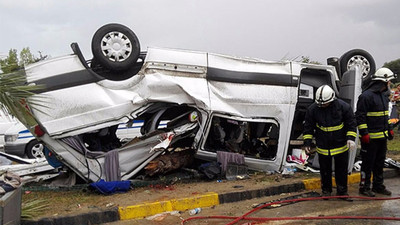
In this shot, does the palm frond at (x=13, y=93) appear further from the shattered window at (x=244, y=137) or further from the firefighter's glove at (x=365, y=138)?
the firefighter's glove at (x=365, y=138)

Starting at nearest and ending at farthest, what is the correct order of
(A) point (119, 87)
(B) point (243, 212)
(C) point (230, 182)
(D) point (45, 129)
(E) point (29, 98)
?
(E) point (29, 98), (B) point (243, 212), (D) point (45, 129), (A) point (119, 87), (C) point (230, 182)

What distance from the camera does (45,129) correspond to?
225 inches

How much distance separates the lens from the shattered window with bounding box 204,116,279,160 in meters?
6.89

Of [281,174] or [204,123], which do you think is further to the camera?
[281,174]

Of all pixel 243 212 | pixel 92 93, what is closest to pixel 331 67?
pixel 243 212

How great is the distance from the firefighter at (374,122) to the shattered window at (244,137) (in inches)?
59.2

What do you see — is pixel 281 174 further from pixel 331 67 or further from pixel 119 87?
pixel 119 87

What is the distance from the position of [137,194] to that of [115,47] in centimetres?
218

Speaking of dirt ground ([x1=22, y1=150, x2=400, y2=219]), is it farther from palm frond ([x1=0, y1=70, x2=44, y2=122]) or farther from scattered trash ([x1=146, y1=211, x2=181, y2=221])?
palm frond ([x1=0, y1=70, x2=44, y2=122])

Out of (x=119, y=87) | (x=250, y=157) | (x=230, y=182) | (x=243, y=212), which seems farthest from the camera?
(x=250, y=157)

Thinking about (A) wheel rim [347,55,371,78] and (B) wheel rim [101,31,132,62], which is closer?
(B) wheel rim [101,31,132,62]

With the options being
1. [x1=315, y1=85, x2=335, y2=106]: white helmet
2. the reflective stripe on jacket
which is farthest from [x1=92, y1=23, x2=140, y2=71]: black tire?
the reflective stripe on jacket

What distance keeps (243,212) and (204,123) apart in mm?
1691

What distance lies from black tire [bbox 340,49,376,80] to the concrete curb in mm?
2289
